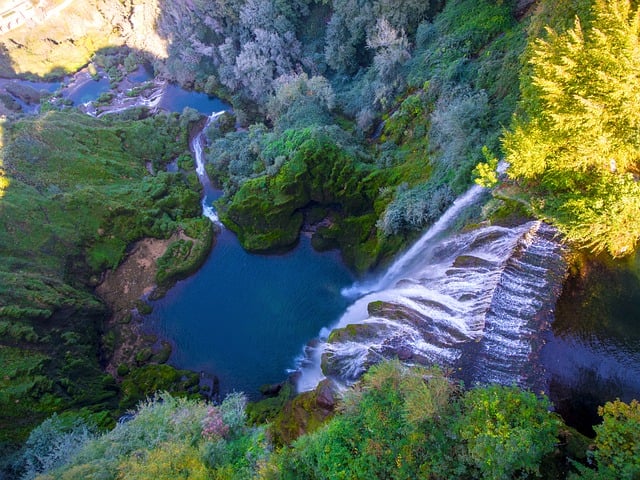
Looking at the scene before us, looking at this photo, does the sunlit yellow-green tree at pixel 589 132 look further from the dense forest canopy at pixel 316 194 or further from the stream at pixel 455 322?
the stream at pixel 455 322

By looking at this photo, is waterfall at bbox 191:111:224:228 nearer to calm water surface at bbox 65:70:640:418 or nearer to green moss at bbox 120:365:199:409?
calm water surface at bbox 65:70:640:418

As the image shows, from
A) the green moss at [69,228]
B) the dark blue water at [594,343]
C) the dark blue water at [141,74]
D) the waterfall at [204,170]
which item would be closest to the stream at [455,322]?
the dark blue water at [594,343]

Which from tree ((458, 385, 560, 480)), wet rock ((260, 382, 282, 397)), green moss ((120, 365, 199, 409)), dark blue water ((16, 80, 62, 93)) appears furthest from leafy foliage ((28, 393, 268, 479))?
dark blue water ((16, 80, 62, 93))

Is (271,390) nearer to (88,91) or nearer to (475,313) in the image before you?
(475,313)

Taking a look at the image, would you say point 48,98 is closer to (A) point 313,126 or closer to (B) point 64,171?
(B) point 64,171

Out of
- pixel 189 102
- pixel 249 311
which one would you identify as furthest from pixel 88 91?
pixel 249 311

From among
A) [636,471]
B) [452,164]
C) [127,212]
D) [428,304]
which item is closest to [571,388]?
[636,471]
